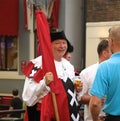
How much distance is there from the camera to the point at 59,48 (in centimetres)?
532

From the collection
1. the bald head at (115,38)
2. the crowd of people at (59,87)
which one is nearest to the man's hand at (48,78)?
the crowd of people at (59,87)

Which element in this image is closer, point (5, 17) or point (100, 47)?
point (100, 47)

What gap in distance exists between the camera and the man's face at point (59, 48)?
5.32m

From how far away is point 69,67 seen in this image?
5.55 metres

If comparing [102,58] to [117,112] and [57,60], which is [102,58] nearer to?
[57,60]

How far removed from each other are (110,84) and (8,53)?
14.6 meters

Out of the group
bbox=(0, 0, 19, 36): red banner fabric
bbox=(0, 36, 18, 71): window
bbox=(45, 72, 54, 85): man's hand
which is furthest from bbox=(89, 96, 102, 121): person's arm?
bbox=(0, 36, 18, 71): window

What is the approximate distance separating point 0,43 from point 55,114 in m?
13.8

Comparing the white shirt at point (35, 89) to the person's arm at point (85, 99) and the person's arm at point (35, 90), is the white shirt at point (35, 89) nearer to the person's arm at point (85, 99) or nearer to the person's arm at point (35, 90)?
the person's arm at point (35, 90)

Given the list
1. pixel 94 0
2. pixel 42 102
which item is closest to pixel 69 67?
pixel 42 102

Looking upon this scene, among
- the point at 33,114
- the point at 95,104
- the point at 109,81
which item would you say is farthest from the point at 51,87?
the point at 109,81

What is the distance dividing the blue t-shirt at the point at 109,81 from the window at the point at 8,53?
556 inches

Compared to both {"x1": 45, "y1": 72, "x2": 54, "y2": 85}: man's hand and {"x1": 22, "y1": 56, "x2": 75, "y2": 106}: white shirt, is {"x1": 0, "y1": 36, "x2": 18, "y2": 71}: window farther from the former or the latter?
{"x1": 45, "y1": 72, "x2": 54, "y2": 85}: man's hand

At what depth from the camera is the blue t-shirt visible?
164 inches
